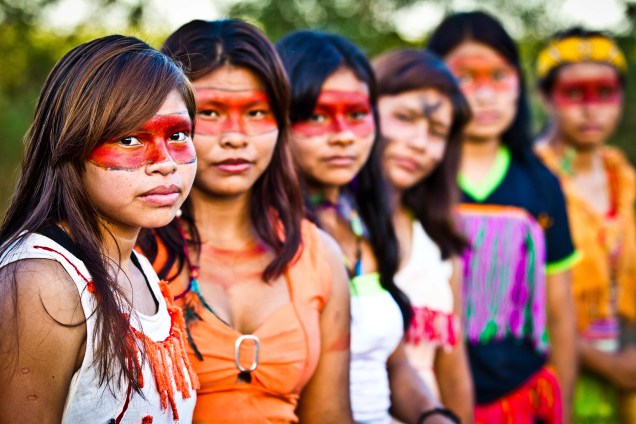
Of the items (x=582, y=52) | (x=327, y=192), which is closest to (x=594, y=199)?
(x=582, y=52)

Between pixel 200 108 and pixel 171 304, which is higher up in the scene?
pixel 200 108

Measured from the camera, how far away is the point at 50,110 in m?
1.85

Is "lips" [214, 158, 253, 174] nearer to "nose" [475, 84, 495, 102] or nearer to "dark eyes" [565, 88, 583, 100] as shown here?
"nose" [475, 84, 495, 102]

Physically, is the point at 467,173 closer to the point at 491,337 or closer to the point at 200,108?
the point at 491,337

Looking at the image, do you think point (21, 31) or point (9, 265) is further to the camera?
point (21, 31)

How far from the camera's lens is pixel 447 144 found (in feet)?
12.1

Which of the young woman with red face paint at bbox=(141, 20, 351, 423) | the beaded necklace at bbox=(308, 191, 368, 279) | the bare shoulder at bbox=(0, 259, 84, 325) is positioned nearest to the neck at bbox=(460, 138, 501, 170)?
the beaded necklace at bbox=(308, 191, 368, 279)

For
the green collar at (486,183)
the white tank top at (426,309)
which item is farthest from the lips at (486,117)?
the white tank top at (426,309)

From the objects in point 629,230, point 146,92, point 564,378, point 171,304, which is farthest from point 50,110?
point 629,230

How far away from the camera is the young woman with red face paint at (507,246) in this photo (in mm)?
3914

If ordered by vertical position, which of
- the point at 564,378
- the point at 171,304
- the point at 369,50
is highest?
the point at 369,50

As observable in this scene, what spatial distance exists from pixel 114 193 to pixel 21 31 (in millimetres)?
2911

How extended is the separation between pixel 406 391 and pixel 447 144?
1.15 m

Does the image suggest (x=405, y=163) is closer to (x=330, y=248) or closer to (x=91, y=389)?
(x=330, y=248)
